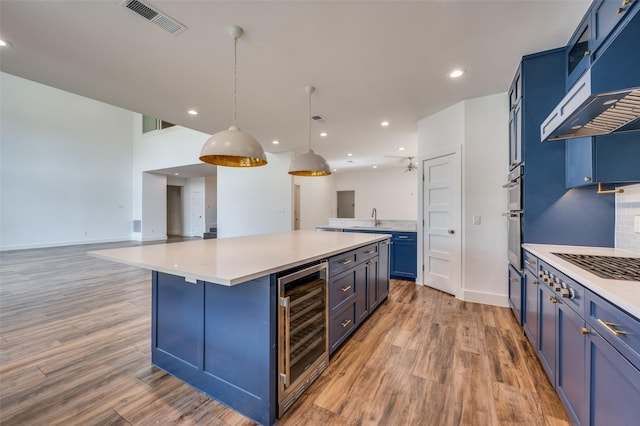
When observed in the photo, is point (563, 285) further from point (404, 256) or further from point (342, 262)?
point (404, 256)

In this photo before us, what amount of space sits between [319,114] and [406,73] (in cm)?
154

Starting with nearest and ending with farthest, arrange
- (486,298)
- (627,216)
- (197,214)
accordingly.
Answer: (627,216) → (486,298) → (197,214)

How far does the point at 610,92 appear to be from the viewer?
42.8 inches

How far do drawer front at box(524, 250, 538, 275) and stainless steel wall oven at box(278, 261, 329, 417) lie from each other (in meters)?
1.60

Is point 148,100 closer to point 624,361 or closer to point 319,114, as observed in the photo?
point 319,114

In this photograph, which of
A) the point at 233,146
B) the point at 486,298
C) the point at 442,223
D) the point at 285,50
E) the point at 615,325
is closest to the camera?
the point at 615,325

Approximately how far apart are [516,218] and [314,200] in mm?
6260

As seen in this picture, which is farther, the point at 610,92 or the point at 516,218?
the point at 516,218

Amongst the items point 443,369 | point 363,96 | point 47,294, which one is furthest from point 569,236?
point 47,294

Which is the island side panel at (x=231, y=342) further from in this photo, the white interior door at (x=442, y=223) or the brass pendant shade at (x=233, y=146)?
the white interior door at (x=442, y=223)

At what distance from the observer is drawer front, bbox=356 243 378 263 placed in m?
2.53

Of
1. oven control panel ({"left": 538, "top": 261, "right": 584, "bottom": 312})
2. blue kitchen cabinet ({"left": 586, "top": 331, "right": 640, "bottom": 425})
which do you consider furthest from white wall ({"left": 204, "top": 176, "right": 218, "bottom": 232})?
blue kitchen cabinet ({"left": 586, "top": 331, "right": 640, "bottom": 425})

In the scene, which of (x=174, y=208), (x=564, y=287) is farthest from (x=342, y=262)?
(x=174, y=208)

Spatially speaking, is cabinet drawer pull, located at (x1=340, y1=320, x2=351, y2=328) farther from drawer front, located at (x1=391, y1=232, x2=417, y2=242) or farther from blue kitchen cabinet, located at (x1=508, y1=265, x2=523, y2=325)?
drawer front, located at (x1=391, y1=232, x2=417, y2=242)
